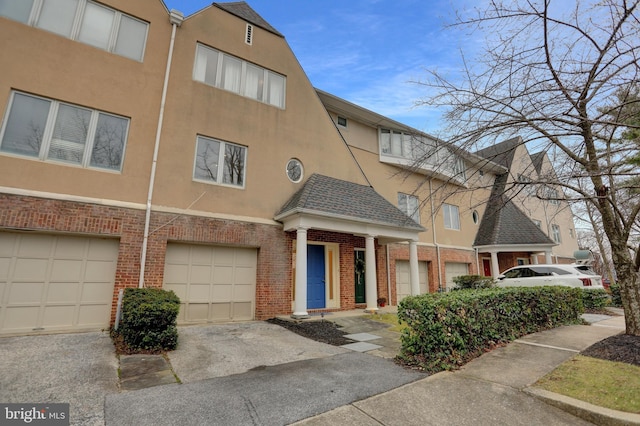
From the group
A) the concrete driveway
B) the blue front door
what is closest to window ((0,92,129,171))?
the concrete driveway

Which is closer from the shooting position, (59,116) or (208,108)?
(59,116)

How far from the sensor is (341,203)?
10.7m

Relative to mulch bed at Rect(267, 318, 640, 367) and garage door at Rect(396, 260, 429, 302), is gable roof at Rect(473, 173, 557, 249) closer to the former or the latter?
garage door at Rect(396, 260, 429, 302)

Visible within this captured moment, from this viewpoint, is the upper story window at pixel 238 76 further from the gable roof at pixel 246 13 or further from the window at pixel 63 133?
the window at pixel 63 133

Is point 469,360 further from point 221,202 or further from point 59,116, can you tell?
point 59,116

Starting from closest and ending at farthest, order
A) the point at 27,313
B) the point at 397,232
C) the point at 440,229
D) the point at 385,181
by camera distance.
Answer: the point at 27,313 < the point at 397,232 < the point at 385,181 < the point at 440,229

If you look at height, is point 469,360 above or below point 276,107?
below

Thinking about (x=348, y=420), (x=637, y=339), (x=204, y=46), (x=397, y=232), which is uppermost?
(x=204, y=46)

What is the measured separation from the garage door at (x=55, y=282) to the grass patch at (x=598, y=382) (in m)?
9.08

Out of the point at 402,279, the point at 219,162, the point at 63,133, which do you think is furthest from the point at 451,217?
the point at 63,133

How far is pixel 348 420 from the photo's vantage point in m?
3.30

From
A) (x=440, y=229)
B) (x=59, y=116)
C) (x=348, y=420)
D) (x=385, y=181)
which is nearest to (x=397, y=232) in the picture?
(x=385, y=181)

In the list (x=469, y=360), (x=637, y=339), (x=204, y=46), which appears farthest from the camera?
(x=204, y=46)

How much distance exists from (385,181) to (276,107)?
21.8 ft
